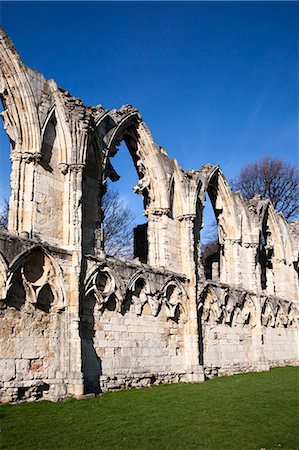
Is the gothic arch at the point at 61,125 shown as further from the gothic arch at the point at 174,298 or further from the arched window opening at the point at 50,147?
the gothic arch at the point at 174,298

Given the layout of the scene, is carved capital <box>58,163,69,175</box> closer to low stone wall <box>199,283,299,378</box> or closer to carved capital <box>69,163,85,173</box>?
carved capital <box>69,163,85,173</box>

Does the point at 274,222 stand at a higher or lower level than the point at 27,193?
higher

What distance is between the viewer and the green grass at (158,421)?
570 centimetres

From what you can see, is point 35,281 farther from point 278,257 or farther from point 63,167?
point 278,257

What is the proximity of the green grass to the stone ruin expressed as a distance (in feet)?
2.85

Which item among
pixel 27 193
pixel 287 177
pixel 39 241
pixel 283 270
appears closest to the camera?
pixel 39 241

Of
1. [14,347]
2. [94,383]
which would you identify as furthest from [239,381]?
[14,347]

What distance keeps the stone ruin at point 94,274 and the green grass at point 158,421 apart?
867mm

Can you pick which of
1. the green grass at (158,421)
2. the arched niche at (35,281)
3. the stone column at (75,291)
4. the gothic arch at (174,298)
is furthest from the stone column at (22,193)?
the gothic arch at (174,298)

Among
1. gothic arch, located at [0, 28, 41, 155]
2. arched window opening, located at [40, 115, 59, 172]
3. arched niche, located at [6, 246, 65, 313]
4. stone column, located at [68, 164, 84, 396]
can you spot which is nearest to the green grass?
stone column, located at [68, 164, 84, 396]

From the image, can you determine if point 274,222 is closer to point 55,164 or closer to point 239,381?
point 239,381

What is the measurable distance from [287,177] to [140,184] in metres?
16.3

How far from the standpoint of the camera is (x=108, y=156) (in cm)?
1161

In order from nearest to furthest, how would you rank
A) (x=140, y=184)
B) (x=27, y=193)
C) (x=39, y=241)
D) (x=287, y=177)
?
1. (x=39, y=241)
2. (x=27, y=193)
3. (x=140, y=184)
4. (x=287, y=177)
